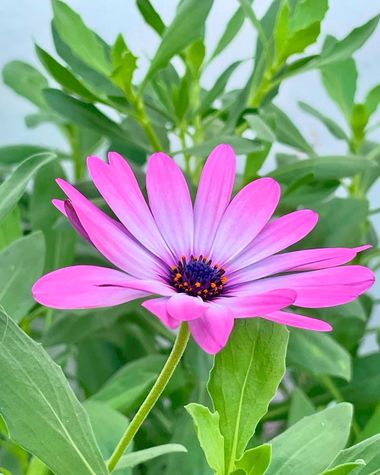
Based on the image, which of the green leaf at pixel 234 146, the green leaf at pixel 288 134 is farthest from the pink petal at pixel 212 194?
the green leaf at pixel 288 134

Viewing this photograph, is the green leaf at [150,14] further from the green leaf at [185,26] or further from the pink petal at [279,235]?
the pink petal at [279,235]

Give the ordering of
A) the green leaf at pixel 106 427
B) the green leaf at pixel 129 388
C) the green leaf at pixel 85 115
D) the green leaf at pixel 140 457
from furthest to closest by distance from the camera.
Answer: the green leaf at pixel 85 115
the green leaf at pixel 129 388
the green leaf at pixel 106 427
the green leaf at pixel 140 457

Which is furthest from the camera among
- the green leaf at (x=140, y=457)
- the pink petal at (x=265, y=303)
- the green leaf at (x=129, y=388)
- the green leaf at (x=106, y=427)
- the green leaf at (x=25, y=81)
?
the green leaf at (x=25, y=81)

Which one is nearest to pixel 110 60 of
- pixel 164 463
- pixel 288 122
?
pixel 288 122

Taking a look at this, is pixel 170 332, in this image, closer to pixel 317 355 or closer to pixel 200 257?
pixel 317 355

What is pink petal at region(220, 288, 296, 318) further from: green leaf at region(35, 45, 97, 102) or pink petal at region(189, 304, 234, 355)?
green leaf at region(35, 45, 97, 102)

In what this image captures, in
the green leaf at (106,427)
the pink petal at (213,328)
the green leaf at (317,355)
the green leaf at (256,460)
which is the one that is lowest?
the green leaf at (317,355)
